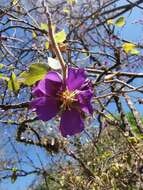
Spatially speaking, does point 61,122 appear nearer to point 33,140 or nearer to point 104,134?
point 33,140

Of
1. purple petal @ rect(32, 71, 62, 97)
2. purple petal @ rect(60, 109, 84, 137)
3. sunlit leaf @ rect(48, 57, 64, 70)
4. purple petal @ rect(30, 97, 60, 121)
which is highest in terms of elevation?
sunlit leaf @ rect(48, 57, 64, 70)

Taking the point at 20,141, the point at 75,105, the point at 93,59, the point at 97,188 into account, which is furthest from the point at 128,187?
the point at 75,105

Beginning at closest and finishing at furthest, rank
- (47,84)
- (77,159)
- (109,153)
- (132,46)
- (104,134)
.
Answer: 1. (47,84)
2. (132,46)
3. (109,153)
4. (77,159)
5. (104,134)

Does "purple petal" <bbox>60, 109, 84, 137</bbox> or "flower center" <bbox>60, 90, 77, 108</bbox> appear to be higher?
"flower center" <bbox>60, 90, 77, 108</bbox>
